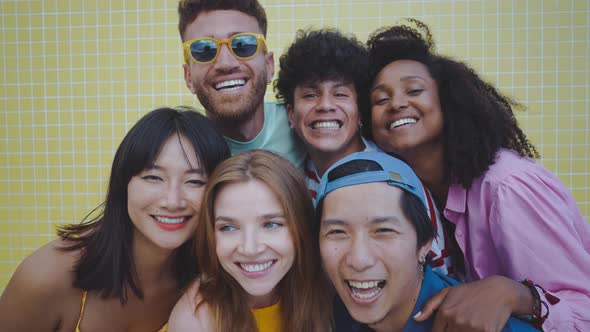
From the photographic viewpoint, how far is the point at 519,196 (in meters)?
1.90

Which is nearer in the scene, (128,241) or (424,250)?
(424,250)

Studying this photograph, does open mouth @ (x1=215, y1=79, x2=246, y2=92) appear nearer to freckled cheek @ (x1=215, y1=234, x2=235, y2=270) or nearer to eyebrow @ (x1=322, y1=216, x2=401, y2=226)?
freckled cheek @ (x1=215, y1=234, x2=235, y2=270)

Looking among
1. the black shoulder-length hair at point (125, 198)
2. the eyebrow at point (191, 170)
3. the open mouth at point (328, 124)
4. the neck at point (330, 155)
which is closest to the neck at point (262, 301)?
the black shoulder-length hair at point (125, 198)

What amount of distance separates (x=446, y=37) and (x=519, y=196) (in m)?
3.19

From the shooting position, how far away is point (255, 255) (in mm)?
1733

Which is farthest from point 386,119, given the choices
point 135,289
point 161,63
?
point 161,63

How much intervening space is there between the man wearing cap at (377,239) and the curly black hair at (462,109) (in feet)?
1.77

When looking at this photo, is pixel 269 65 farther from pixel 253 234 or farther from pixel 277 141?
pixel 253 234

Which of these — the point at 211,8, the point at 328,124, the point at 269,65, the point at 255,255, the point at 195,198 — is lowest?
the point at 255,255

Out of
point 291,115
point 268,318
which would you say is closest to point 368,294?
point 268,318

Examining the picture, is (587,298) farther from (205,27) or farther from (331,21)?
(331,21)

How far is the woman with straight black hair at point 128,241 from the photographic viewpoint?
6.21ft

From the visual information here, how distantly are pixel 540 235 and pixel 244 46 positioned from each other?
1928 millimetres

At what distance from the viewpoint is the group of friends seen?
1671mm
